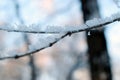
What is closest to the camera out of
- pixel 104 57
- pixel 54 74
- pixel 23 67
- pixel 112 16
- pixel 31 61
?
pixel 112 16

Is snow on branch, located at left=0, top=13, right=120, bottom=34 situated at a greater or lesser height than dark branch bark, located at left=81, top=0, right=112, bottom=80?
greater

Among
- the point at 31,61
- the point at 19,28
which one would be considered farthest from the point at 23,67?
the point at 19,28

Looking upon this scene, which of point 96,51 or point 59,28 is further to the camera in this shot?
point 96,51

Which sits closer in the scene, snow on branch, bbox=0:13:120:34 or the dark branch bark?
snow on branch, bbox=0:13:120:34

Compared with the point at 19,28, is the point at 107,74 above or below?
below

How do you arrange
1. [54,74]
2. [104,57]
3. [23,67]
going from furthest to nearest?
[54,74] < [23,67] < [104,57]

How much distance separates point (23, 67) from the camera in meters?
10.9

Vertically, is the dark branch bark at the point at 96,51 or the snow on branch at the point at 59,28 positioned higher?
the snow on branch at the point at 59,28

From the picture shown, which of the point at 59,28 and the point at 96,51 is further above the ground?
the point at 59,28

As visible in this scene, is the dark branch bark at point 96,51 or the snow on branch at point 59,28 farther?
the dark branch bark at point 96,51

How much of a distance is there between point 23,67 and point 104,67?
8.74m

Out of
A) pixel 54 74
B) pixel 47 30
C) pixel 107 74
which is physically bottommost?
pixel 54 74

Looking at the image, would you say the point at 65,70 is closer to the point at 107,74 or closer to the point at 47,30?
the point at 107,74

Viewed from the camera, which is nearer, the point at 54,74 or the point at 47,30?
the point at 47,30
